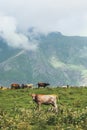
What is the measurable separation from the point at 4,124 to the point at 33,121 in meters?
2.61

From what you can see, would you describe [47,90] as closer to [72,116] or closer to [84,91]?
[84,91]

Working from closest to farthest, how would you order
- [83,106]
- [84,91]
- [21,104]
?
[83,106] < [21,104] < [84,91]

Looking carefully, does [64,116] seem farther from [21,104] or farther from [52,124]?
[21,104]

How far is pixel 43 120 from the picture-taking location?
24.2 m

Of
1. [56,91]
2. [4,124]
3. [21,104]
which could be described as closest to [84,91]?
[56,91]

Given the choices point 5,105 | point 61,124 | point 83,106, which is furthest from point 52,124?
point 5,105

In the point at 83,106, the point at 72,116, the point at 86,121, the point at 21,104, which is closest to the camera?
the point at 86,121

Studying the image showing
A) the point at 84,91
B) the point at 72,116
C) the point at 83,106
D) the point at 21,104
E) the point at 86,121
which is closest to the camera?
the point at 86,121

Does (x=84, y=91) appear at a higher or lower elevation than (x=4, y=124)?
higher

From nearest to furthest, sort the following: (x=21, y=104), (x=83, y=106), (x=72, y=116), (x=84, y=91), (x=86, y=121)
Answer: (x=86, y=121)
(x=72, y=116)
(x=83, y=106)
(x=21, y=104)
(x=84, y=91)

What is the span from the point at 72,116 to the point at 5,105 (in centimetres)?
1310

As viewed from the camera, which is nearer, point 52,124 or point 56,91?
point 52,124

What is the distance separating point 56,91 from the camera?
4691 centimetres

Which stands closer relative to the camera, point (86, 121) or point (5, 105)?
point (86, 121)
